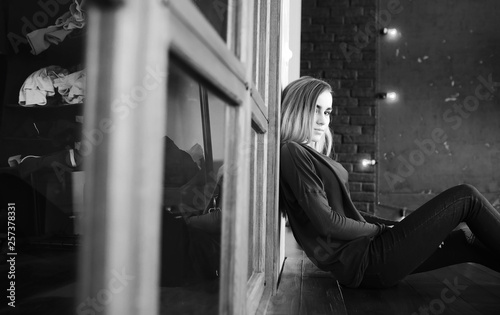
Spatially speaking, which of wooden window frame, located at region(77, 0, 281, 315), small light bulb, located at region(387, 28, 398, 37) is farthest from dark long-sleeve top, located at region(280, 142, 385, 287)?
small light bulb, located at region(387, 28, 398, 37)

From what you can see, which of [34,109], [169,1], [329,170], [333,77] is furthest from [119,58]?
[333,77]

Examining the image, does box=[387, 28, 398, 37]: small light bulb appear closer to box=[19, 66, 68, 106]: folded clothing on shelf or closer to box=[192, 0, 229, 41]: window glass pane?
box=[19, 66, 68, 106]: folded clothing on shelf

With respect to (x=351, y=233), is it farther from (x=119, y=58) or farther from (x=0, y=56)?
(x=0, y=56)

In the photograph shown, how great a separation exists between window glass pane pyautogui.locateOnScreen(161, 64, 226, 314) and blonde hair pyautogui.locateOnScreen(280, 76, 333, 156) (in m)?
0.56

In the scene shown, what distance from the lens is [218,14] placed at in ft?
2.47

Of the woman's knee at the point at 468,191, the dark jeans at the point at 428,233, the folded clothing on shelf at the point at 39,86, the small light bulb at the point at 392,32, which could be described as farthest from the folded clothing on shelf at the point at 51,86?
the small light bulb at the point at 392,32

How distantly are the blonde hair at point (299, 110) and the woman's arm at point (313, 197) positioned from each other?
0.11 metres

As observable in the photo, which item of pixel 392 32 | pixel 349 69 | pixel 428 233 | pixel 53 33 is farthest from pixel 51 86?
pixel 392 32

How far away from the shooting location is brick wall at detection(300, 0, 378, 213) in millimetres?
4184

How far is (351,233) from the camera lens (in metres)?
1.62

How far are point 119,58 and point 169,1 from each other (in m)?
0.10

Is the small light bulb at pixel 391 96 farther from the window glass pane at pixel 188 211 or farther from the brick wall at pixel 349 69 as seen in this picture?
the window glass pane at pixel 188 211

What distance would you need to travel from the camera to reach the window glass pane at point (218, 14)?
2.18 feet

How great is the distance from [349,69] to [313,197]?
287 centimetres
